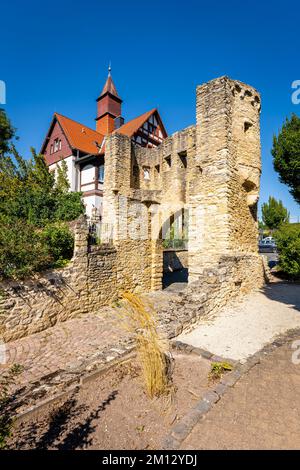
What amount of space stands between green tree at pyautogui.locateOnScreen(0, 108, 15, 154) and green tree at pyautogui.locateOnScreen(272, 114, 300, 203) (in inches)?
677

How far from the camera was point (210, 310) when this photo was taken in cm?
579

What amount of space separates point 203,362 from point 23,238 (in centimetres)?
540

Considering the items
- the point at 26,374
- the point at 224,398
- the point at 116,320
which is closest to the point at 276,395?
the point at 224,398

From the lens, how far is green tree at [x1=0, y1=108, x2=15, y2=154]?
585 inches

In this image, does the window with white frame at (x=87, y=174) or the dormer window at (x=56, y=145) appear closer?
the window with white frame at (x=87, y=174)

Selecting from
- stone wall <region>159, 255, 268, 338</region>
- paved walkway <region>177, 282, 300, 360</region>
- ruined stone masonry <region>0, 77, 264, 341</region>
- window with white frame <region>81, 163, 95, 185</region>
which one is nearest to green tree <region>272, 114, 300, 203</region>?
ruined stone masonry <region>0, 77, 264, 341</region>

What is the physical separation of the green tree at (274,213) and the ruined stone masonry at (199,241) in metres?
29.1

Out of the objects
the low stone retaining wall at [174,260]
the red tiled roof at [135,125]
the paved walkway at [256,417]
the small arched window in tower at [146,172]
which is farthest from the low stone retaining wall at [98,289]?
the red tiled roof at [135,125]

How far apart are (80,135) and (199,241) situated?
17.4 meters

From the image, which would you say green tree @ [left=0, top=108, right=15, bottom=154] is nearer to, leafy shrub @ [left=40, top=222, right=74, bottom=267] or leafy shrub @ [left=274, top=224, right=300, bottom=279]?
leafy shrub @ [left=40, top=222, right=74, bottom=267]

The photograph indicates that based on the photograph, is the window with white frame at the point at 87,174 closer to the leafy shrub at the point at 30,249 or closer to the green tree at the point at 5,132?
the green tree at the point at 5,132

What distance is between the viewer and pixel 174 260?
16422 mm

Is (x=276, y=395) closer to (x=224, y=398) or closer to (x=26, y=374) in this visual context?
(x=224, y=398)

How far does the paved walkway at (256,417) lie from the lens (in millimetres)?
2215
